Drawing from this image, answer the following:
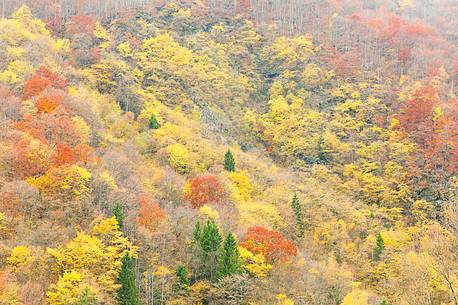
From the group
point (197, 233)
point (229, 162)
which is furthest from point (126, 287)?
point (229, 162)

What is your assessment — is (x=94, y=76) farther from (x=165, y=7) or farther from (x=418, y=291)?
(x=418, y=291)

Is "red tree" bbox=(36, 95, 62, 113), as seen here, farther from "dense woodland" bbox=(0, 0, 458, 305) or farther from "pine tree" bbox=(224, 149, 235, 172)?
"pine tree" bbox=(224, 149, 235, 172)

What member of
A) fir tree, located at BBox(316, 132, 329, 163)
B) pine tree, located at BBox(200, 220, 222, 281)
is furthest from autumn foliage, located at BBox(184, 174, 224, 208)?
fir tree, located at BBox(316, 132, 329, 163)

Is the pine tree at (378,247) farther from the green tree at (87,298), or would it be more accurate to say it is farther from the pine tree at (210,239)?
the green tree at (87,298)

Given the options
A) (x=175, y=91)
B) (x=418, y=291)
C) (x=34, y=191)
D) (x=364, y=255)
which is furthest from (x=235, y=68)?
(x=418, y=291)

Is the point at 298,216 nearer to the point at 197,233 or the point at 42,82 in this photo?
the point at 197,233
